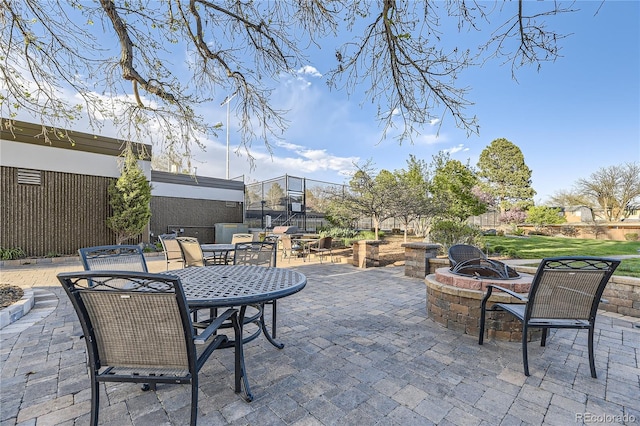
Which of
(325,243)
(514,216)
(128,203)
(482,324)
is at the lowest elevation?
(482,324)

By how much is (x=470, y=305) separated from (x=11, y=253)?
1092 centimetres

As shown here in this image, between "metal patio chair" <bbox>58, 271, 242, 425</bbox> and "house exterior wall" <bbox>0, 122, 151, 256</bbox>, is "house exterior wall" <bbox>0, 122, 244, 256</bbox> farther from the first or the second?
"metal patio chair" <bbox>58, 271, 242, 425</bbox>

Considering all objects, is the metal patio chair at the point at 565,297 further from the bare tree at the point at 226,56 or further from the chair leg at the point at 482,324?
the bare tree at the point at 226,56

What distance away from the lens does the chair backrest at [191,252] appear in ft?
14.6

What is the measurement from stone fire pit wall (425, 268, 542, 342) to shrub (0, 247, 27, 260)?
414 inches

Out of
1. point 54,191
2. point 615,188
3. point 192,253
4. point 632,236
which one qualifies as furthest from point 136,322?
point 615,188

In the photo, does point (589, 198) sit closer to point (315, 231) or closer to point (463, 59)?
point (315, 231)

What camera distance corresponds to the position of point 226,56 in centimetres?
397

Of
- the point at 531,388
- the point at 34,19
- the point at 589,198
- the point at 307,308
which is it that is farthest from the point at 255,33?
the point at 589,198

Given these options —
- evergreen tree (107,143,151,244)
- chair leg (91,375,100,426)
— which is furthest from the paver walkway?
evergreen tree (107,143,151,244)

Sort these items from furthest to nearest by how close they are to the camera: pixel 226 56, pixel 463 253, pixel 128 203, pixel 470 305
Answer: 1. pixel 128 203
2. pixel 226 56
3. pixel 463 253
4. pixel 470 305

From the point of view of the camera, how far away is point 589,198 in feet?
66.9

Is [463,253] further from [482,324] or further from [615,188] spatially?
[615,188]

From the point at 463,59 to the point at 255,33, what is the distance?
2.76 metres
